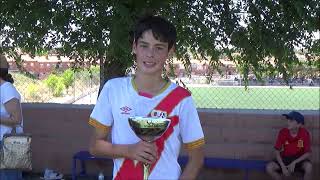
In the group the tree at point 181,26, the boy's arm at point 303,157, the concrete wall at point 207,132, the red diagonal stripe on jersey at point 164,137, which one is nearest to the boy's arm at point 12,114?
the tree at point 181,26

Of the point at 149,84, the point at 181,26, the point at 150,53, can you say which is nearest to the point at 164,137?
the point at 149,84

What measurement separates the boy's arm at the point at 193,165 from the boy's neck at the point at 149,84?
299 mm

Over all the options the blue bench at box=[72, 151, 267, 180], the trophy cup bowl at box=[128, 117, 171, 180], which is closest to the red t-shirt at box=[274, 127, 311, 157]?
the blue bench at box=[72, 151, 267, 180]

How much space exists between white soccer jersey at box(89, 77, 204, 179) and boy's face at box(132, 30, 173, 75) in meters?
0.10

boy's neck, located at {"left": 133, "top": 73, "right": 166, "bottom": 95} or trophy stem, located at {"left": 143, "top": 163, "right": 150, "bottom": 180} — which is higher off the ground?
boy's neck, located at {"left": 133, "top": 73, "right": 166, "bottom": 95}

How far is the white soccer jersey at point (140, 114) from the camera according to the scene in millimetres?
2211

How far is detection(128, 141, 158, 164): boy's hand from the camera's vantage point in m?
2.08

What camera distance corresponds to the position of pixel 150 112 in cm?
220

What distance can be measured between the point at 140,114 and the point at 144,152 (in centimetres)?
19

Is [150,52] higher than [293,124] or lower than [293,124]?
higher

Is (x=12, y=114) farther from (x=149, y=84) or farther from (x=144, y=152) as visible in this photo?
(x=144, y=152)

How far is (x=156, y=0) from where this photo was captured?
4234 millimetres

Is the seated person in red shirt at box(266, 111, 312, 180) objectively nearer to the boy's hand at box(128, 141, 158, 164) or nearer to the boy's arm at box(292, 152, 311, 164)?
the boy's arm at box(292, 152, 311, 164)

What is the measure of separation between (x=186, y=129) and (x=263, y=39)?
7.42 ft
